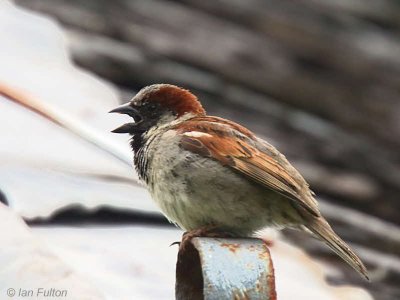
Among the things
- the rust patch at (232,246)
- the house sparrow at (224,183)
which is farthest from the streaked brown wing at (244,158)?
the rust patch at (232,246)

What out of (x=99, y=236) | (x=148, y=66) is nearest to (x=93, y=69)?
(x=148, y=66)

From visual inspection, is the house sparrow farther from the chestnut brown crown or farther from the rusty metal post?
the rusty metal post

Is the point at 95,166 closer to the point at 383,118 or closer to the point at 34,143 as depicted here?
the point at 34,143

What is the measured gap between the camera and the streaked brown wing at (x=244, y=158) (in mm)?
2668

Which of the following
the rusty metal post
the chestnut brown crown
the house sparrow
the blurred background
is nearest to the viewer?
the rusty metal post

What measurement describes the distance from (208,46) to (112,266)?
1436 mm

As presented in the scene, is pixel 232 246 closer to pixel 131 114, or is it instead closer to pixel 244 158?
pixel 244 158

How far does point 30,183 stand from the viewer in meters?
2.93
